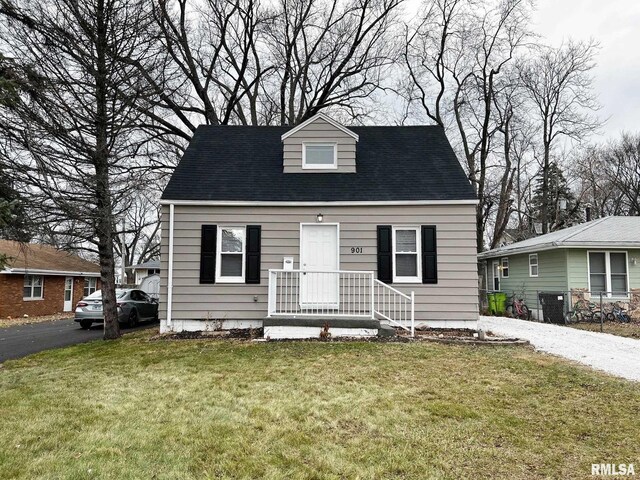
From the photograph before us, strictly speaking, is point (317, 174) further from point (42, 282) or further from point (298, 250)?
point (42, 282)

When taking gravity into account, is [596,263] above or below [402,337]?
above

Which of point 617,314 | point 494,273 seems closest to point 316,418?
point 617,314

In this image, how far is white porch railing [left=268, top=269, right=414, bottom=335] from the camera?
905cm

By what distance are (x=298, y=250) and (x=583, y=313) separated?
9.44 m

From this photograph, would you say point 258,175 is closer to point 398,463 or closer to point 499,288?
point 398,463

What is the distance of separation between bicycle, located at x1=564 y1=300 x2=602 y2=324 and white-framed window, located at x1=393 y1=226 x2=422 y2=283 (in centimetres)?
649

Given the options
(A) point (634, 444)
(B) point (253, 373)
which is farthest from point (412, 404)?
(B) point (253, 373)

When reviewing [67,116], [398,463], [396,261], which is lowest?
[398,463]

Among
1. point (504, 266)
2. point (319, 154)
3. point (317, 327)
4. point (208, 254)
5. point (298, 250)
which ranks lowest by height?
point (317, 327)

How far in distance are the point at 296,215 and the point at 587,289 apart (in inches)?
388

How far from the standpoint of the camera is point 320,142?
1029 centimetres

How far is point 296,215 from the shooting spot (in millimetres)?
9469

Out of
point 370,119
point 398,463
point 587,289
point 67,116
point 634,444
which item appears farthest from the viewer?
point 370,119

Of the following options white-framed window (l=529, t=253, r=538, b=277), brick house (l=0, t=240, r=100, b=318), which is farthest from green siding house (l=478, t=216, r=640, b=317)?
brick house (l=0, t=240, r=100, b=318)
